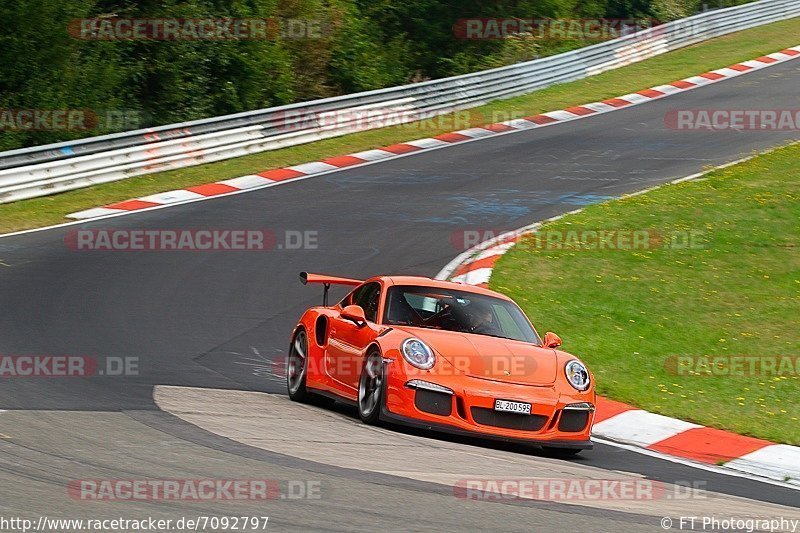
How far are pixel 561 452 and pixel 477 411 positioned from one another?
913mm

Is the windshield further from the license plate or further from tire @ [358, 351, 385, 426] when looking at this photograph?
the license plate

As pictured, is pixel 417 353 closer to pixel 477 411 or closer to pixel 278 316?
pixel 477 411

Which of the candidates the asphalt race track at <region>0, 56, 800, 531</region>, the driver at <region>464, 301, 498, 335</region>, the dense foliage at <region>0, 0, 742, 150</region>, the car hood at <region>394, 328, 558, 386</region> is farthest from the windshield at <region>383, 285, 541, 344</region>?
the dense foliage at <region>0, 0, 742, 150</region>

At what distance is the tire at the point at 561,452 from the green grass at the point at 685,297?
163 cm

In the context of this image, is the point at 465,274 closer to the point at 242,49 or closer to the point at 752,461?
the point at 752,461

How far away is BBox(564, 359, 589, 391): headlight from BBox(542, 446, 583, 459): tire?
471 millimetres

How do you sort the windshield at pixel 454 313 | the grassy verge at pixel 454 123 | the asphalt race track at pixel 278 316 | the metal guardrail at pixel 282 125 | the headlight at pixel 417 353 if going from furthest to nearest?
the metal guardrail at pixel 282 125 < the grassy verge at pixel 454 123 < the windshield at pixel 454 313 < the headlight at pixel 417 353 < the asphalt race track at pixel 278 316

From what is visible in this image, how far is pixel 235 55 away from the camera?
27766 millimetres

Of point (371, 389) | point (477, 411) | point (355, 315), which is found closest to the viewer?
point (477, 411)

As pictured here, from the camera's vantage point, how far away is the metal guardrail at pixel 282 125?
19500mm

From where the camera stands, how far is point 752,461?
913 centimetres

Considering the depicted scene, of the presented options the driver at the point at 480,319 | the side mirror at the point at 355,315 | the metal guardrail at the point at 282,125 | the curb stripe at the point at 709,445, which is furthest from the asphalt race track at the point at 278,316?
the metal guardrail at the point at 282,125

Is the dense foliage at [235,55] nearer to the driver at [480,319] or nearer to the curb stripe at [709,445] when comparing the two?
the driver at [480,319]

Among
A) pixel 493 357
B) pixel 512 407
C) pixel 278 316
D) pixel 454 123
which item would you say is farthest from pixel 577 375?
pixel 454 123
